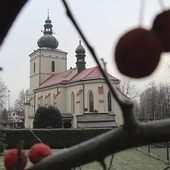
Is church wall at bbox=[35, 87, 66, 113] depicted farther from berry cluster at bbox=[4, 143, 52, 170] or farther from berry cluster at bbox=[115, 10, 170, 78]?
berry cluster at bbox=[115, 10, 170, 78]

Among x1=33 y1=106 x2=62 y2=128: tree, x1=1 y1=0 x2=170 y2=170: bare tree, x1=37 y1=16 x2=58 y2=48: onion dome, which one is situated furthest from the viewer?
x1=37 y1=16 x2=58 y2=48: onion dome

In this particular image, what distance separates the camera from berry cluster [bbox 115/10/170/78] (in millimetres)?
538

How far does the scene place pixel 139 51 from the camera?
1.77 feet

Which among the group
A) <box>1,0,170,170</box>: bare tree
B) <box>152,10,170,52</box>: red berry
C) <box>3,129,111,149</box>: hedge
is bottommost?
<box>3,129,111,149</box>: hedge

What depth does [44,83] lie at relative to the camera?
4525cm

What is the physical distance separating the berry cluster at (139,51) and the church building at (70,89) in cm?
2233

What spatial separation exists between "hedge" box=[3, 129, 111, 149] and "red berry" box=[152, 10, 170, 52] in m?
17.9

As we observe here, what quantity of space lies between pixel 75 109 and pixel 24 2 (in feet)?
116

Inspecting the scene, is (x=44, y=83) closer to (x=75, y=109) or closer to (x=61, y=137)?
(x=75, y=109)

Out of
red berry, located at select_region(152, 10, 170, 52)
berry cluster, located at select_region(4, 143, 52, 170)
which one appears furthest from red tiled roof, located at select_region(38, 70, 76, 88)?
red berry, located at select_region(152, 10, 170, 52)

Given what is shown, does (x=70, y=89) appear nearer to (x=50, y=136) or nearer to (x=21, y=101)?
(x=50, y=136)

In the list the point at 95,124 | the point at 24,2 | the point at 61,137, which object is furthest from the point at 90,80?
the point at 24,2

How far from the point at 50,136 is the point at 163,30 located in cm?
1866

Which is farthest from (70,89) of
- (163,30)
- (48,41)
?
(163,30)
